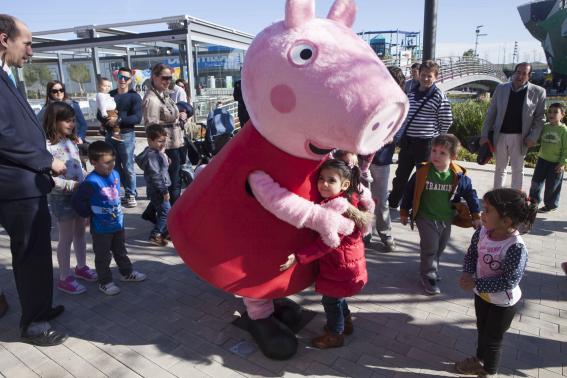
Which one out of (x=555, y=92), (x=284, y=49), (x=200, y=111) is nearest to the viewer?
(x=284, y=49)

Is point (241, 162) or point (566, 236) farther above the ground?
point (241, 162)

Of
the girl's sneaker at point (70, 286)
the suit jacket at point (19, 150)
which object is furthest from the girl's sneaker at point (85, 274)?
the suit jacket at point (19, 150)

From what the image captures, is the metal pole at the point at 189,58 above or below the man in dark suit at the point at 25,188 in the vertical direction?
above

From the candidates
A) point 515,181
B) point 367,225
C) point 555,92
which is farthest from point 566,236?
point 555,92

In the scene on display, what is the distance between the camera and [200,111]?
13383 millimetres

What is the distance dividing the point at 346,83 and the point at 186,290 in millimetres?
2500

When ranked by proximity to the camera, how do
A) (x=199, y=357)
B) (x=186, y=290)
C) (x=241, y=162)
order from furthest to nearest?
(x=186, y=290) < (x=199, y=357) < (x=241, y=162)

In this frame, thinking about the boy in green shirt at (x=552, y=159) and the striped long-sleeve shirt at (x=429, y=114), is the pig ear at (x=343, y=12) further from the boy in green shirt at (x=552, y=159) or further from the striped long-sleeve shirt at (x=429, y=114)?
the boy in green shirt at (x=552, y=159)

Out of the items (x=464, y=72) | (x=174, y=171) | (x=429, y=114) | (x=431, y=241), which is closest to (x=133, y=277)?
(x=174, y=171)

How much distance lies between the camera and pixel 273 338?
265cm

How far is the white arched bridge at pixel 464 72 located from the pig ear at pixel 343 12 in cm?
2227

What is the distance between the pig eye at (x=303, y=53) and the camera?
76.9 inches

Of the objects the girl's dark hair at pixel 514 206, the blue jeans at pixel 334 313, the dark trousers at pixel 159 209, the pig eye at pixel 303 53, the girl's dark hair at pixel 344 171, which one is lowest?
the blue jeans at pixel 334 313

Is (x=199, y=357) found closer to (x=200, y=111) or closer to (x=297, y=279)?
(x=297, y=279)
